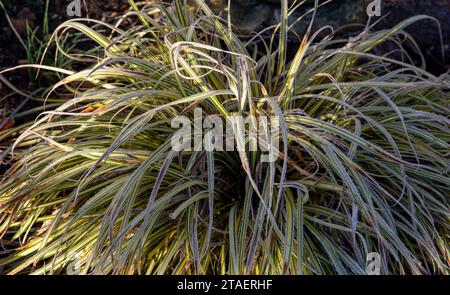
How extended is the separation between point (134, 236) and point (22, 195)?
538 millimetres

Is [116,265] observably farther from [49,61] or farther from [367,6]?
[367,6]

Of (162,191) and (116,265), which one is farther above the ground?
(162,191)

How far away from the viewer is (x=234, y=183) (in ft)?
8.14

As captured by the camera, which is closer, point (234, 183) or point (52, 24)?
point (234, 183)

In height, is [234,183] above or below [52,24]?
below

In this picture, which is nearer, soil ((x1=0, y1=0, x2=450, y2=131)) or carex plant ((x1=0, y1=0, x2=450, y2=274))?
carex plant ((x1=0, y1=0, x2=450, y2=274))

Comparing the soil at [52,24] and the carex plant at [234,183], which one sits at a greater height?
the soil at [52,24]

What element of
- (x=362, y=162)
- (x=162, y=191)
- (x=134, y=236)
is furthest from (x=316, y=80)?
(x=134, y=236)

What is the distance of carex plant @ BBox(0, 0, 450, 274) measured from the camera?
7.14 ft

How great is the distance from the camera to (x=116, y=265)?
216 cm

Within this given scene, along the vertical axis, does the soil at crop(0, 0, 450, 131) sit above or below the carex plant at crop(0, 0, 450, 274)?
above

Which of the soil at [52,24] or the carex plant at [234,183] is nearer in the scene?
the carex plant at [234,183]

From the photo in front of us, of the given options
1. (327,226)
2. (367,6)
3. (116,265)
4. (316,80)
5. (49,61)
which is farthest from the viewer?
(49,61)

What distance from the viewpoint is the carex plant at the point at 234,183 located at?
2.18 metres
